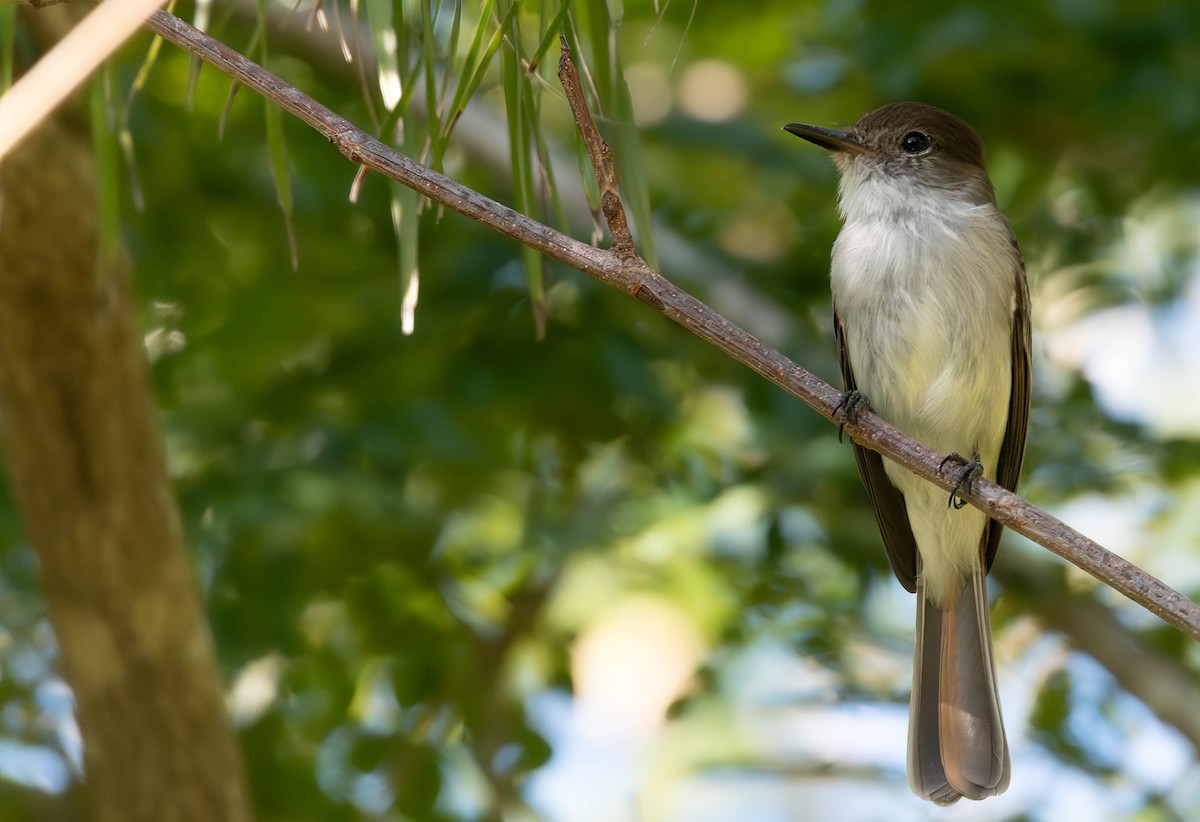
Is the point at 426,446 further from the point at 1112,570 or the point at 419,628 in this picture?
the point at 1112,570

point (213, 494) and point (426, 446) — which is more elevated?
point (426, 446)

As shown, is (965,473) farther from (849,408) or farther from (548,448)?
(548,448)

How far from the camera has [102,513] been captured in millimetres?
3361

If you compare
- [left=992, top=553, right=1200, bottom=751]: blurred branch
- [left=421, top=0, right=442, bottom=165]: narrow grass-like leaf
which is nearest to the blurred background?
[left=992, top=553, right=1200, bottom=751]: blurred branch

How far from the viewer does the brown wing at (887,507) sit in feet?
11.8

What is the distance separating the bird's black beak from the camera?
11.3ft

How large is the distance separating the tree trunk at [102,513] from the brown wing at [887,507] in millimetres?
1757

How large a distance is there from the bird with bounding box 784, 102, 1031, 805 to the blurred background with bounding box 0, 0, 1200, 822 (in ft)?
0.67

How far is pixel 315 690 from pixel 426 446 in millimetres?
855

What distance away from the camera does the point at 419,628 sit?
378 cm

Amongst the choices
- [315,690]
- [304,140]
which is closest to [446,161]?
[304,140]

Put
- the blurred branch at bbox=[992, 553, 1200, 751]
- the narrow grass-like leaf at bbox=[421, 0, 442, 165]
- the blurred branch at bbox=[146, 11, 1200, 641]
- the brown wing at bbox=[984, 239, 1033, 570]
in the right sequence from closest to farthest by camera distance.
→ 1. the blurred branch at bbox=[146, 11, 1200, 641]
2. the narrow grass-like leaf at bbox=[421, 0, 442, 165]
3. the brown wing at bbox=[984, 239, 1033, 570]
4. the blurred branch at bbox=[992, 553, 1200, 751]

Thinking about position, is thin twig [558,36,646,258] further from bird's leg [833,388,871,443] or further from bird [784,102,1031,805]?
bird [784,102,1031,805]

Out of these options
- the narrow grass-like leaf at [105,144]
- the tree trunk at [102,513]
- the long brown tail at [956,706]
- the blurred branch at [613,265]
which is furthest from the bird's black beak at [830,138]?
the tree trunk at [102,513]
